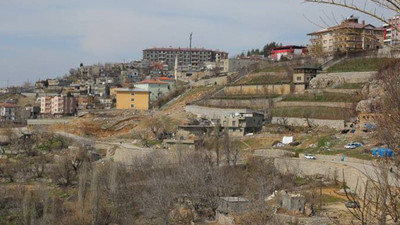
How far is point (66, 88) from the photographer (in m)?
78.5

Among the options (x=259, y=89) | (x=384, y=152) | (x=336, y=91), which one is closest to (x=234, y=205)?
(x=384, y=152)

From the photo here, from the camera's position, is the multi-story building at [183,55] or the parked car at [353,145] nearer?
the parked car at [353,145]

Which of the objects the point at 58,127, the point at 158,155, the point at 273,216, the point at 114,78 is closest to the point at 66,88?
the point at 114,78

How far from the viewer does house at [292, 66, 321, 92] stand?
3894cm

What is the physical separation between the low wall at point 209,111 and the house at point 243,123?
1.29 m

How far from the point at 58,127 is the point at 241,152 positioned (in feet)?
75.5

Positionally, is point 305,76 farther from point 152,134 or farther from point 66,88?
point 66,88

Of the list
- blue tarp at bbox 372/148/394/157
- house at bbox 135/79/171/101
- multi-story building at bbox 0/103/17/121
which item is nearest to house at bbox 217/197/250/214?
blue tarp at bbox 372/148/394/157

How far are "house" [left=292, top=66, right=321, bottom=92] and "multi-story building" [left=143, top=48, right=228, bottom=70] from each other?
5786 centimetres

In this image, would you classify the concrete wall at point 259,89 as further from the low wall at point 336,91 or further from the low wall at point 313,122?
the low wall at point 313,122

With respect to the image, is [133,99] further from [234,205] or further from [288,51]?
[234,205]

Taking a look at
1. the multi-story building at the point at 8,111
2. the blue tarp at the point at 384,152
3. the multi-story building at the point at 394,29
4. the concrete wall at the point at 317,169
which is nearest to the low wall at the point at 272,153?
the concrete wall at the point at 317,169

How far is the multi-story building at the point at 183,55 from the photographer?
102 m

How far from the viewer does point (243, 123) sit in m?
34.5
